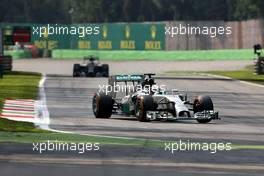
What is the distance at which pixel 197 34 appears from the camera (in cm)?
8794

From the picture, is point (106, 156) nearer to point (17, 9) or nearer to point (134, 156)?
point (134, 156)

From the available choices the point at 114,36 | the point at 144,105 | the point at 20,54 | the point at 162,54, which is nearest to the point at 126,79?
the point at 144,105

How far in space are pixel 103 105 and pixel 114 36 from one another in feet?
216

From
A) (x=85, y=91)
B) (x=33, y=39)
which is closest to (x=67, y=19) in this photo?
(x=33, y=39)

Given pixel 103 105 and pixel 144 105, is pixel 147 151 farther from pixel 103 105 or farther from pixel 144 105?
pixel 103 105

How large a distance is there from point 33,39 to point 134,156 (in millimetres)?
81707

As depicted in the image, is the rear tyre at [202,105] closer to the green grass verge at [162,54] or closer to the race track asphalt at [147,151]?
the race track asphalt at [147,151]

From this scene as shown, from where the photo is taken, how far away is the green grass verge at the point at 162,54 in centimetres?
8106

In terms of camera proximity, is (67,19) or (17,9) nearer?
(17,9)

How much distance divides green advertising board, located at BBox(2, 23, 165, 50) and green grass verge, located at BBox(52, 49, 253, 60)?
1.04m

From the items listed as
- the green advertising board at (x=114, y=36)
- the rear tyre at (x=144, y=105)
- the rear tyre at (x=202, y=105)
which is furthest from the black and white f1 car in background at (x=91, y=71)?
the rear tyre at (x=144, y=105)

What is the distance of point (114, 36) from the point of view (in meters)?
88.3

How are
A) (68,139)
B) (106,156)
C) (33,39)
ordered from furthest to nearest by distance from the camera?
1. (33,39)
2. (68,139)
3. (106,156)

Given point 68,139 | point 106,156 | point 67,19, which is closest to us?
point 106,156
